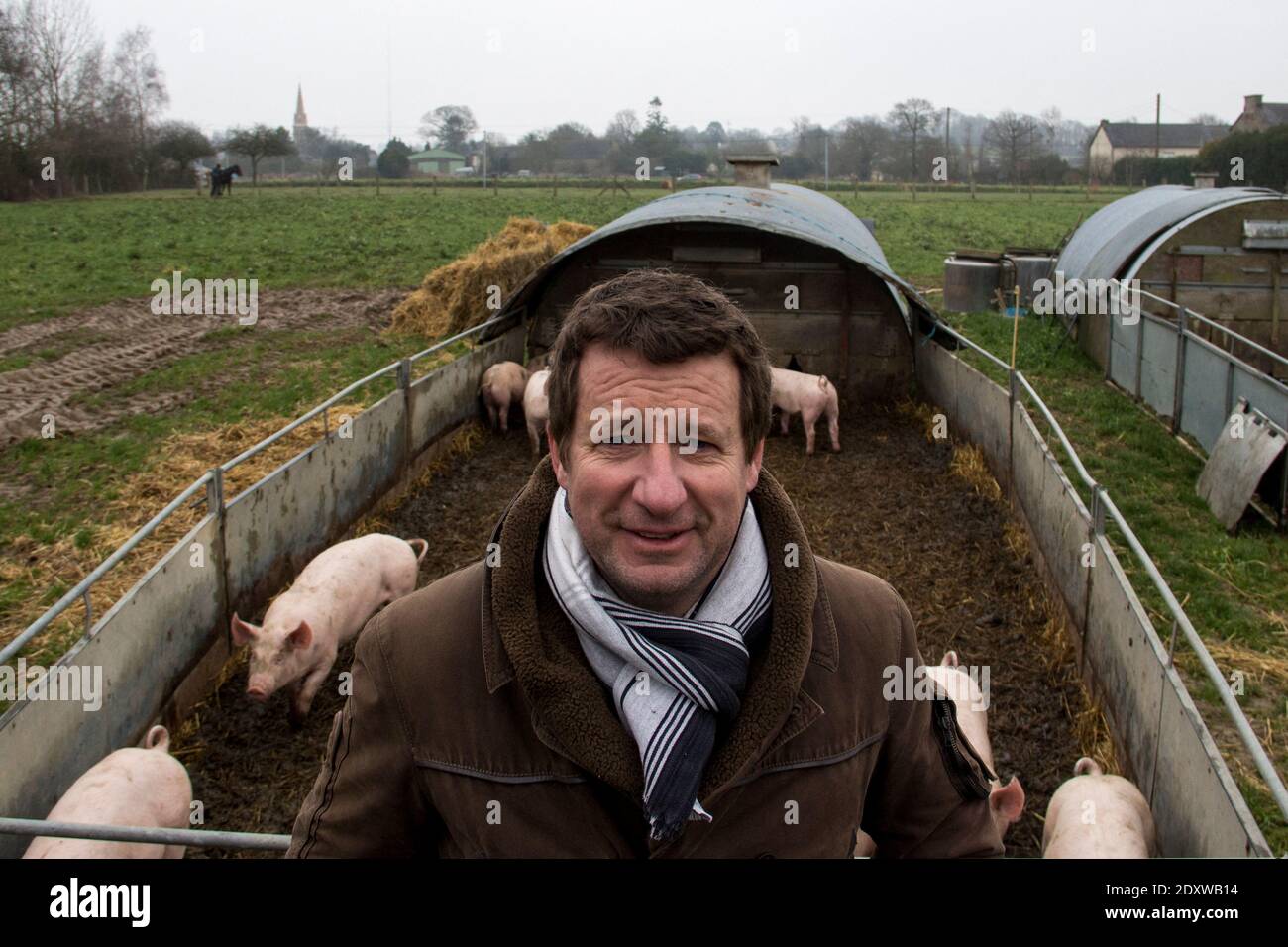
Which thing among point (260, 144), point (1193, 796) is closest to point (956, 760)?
point (1193, 796)

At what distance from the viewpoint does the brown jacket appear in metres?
1.92

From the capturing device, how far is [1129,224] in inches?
612

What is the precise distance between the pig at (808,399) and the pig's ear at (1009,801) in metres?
7.30

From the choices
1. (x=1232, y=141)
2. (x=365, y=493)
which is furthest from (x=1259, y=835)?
(x=1232, y=141)

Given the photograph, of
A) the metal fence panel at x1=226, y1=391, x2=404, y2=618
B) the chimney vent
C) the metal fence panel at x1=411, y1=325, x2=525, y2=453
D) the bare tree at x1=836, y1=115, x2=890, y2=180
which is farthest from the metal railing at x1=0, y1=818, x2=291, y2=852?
the bare tree at x1=836, y1=115, x2=890, y2=180

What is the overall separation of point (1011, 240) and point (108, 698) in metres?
31.2

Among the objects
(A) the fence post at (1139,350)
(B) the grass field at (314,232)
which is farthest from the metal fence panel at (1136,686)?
(B) the grass field at (314,232)

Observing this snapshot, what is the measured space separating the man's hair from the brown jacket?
232mm

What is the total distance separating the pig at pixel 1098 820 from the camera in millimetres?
4336

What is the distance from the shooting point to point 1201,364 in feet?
33.2

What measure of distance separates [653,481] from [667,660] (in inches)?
12.0

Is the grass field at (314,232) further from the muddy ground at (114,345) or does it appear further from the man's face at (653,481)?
the man's face at (653,481)

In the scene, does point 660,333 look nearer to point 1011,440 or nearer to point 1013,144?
point 1011,440
